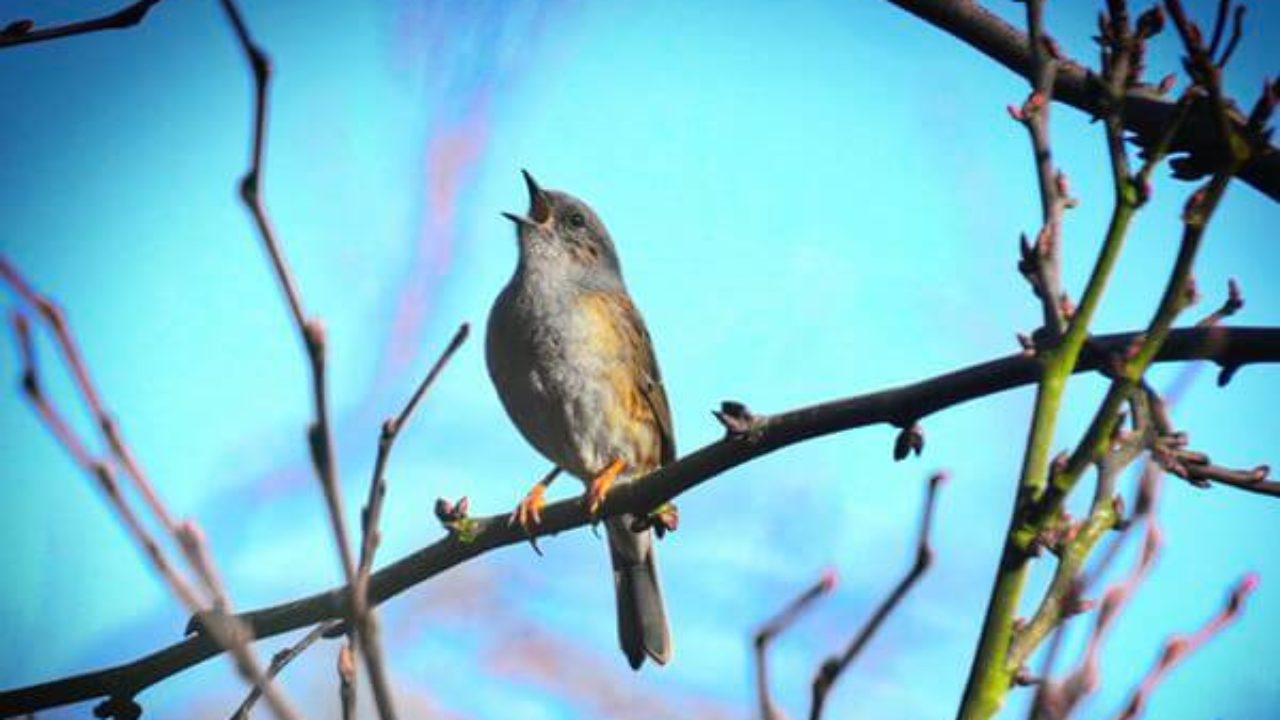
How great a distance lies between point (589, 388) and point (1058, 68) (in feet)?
9.61

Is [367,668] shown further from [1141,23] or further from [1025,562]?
[1141,23]

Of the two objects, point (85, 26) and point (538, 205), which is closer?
point (85, 26)

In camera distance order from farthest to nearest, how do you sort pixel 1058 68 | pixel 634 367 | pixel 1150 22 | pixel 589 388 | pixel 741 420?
pixel 634 367
pixel 589 388
pixel 1058 68
pixel 741 420
pixel 1150 22

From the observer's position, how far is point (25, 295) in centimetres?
115

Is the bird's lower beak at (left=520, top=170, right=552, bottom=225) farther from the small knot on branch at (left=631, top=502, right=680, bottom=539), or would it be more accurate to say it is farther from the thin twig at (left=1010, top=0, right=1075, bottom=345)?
the thin twig at (left=1010, top=0, right=1075, bottom=345)

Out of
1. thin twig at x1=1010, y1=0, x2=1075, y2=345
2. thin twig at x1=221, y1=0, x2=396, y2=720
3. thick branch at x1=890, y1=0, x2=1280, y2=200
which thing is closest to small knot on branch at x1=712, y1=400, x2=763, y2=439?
thin twig at x1=1010, y1=0, x2=1075, y2=345

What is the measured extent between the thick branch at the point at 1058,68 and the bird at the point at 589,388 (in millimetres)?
2577

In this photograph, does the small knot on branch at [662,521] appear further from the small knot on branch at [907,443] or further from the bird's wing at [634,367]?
the bird's wing at [634,367]

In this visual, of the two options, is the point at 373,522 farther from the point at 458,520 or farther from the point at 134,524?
the point at 458,520

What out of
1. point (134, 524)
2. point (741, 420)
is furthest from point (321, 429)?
point (741, 420)

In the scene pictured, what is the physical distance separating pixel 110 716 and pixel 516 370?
304cm

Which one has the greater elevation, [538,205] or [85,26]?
[538,205]

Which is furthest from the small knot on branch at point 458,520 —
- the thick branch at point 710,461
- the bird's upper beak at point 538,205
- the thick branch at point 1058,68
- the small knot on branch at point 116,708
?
the bird's upper beak at point 538,205

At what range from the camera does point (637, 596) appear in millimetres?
6043
